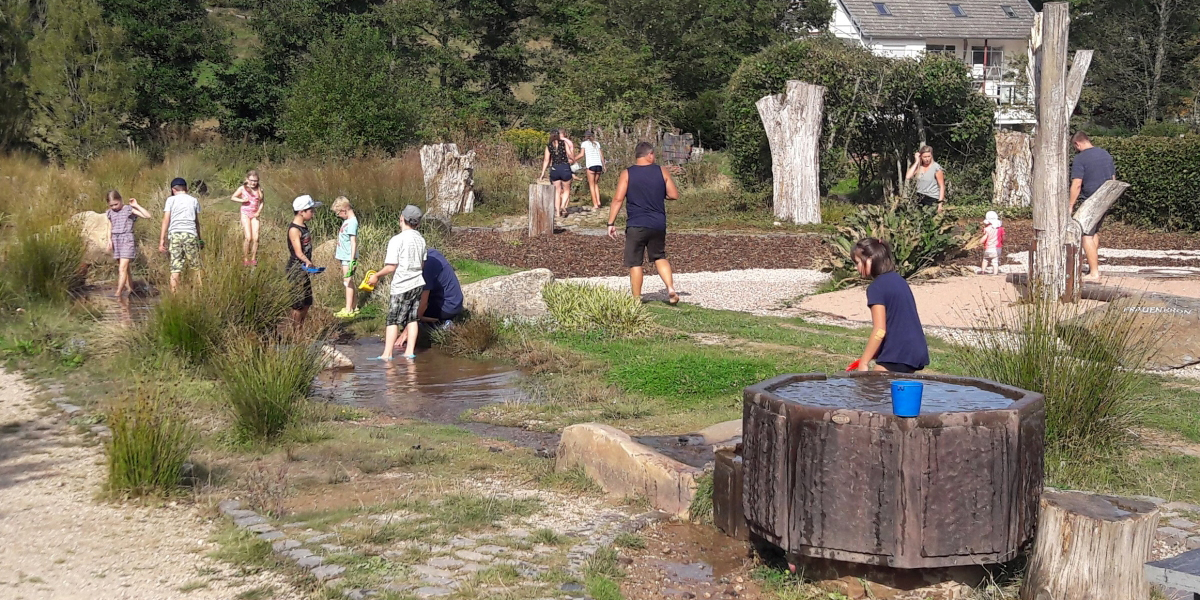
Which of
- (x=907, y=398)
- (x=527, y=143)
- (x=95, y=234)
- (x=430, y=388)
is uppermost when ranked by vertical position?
(x=527, y=143)

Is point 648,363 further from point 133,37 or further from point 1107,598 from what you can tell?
point 133,37

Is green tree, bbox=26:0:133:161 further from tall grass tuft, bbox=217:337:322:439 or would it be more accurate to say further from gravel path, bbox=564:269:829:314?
tall grass tuft, bbox=217:337:322:439

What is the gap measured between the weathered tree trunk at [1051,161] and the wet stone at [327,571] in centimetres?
814

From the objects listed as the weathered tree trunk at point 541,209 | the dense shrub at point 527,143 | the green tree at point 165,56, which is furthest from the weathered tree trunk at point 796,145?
the green tree at point 165,56

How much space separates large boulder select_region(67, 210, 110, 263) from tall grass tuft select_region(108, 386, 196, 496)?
9.88 m

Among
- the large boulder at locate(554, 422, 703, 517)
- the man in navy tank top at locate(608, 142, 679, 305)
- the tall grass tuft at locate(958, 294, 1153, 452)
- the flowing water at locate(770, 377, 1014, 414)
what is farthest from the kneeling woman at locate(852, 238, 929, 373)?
the man in navy tank top at locate(608, 142, 679, 305)

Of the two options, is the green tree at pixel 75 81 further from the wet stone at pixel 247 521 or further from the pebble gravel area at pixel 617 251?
the wet stone at pixel 247 521

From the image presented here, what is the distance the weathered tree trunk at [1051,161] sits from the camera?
11.0 meters

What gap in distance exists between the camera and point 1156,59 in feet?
137

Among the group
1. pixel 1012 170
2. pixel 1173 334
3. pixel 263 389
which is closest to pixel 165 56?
pixel 1012 170

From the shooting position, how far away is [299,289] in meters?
11.0

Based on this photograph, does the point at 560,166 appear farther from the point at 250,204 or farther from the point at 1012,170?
the point at 1012,170

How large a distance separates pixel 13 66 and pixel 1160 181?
28261 millimetres

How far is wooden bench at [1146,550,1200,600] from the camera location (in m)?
4.23
